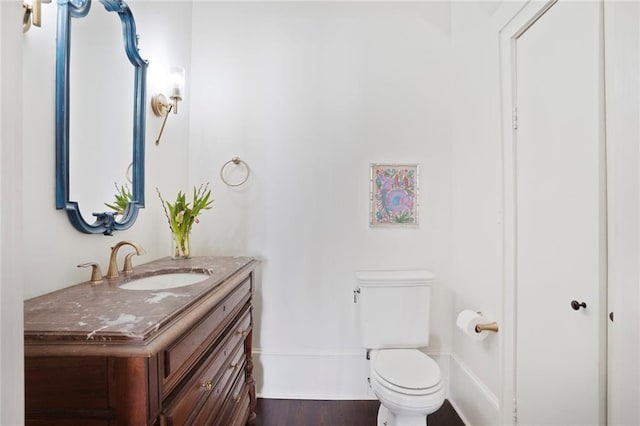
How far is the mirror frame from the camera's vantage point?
3.52 ft

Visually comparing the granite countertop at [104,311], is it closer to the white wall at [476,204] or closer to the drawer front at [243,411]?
the drawer front at [243,411]

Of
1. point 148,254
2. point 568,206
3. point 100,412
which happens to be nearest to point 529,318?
point 568,206

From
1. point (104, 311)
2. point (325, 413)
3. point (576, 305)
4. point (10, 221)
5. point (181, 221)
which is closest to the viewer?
point (10, 221)

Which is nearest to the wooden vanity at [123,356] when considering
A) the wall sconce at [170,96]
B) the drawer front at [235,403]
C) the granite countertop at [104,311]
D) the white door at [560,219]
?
the granite countertop at [104,311]

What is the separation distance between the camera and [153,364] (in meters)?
0.71

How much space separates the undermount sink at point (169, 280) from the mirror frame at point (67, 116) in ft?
0.88

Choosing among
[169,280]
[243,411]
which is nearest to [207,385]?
[169,280]

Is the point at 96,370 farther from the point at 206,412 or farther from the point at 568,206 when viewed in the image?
the point at 568,206

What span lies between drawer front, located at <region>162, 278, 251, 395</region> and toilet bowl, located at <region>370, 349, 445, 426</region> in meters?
0.82

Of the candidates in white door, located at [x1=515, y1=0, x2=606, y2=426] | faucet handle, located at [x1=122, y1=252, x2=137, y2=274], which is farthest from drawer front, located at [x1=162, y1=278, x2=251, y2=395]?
→ white door, located at [x1=515, y1=0, x2=606, y2=426]

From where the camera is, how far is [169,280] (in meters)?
1.39

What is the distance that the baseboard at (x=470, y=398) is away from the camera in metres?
1.55

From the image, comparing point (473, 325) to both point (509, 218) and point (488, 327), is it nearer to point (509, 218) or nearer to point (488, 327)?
point (488, 327)

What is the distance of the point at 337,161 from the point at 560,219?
125 cm
